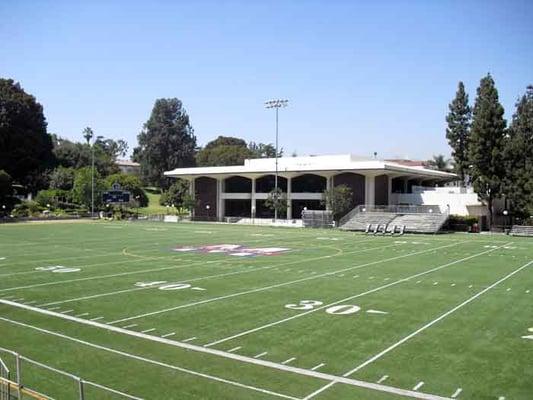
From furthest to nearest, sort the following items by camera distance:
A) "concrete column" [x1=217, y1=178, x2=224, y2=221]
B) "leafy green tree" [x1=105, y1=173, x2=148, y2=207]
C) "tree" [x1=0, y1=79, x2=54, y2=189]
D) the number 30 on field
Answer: "leafy green tree" [x1=105, y1=173, x2=148, y2=207] → "tree" [x1=0, y1=79, x2=54, y2=189] → "concrete column" [x1=217, y1=178, x2=224, y2=221] → the number 30 on field

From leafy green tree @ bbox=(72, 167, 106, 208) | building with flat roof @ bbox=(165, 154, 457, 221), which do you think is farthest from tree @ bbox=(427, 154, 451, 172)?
leafy green tree @ bbox=(72, 167, 106, 208)

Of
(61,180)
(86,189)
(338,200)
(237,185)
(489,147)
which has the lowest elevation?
(338,200)

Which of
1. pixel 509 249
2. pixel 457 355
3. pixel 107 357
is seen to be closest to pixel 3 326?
pixel 107 357

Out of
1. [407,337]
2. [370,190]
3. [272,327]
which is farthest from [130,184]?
[407,337]

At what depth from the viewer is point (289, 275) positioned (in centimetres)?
2511

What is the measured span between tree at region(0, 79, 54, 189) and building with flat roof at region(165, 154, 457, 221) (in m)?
31.5

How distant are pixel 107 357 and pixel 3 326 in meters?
4.73

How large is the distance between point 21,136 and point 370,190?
64832 millimetres

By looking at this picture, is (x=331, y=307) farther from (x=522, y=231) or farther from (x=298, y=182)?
(x=298, y=182)

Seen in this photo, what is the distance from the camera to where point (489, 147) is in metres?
62.3

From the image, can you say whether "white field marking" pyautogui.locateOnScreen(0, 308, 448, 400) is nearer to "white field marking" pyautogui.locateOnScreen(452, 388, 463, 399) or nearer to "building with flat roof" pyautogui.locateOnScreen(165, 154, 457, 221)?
"white field marking" pyautogui.locateOnScreen(452, 388, 463, 399)

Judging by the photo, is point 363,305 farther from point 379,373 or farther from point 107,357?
point 107,357

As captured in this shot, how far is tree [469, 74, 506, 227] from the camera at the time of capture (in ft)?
203

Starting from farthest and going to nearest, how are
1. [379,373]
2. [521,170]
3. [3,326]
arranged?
[521,170] < [3,326] < [379,373]
